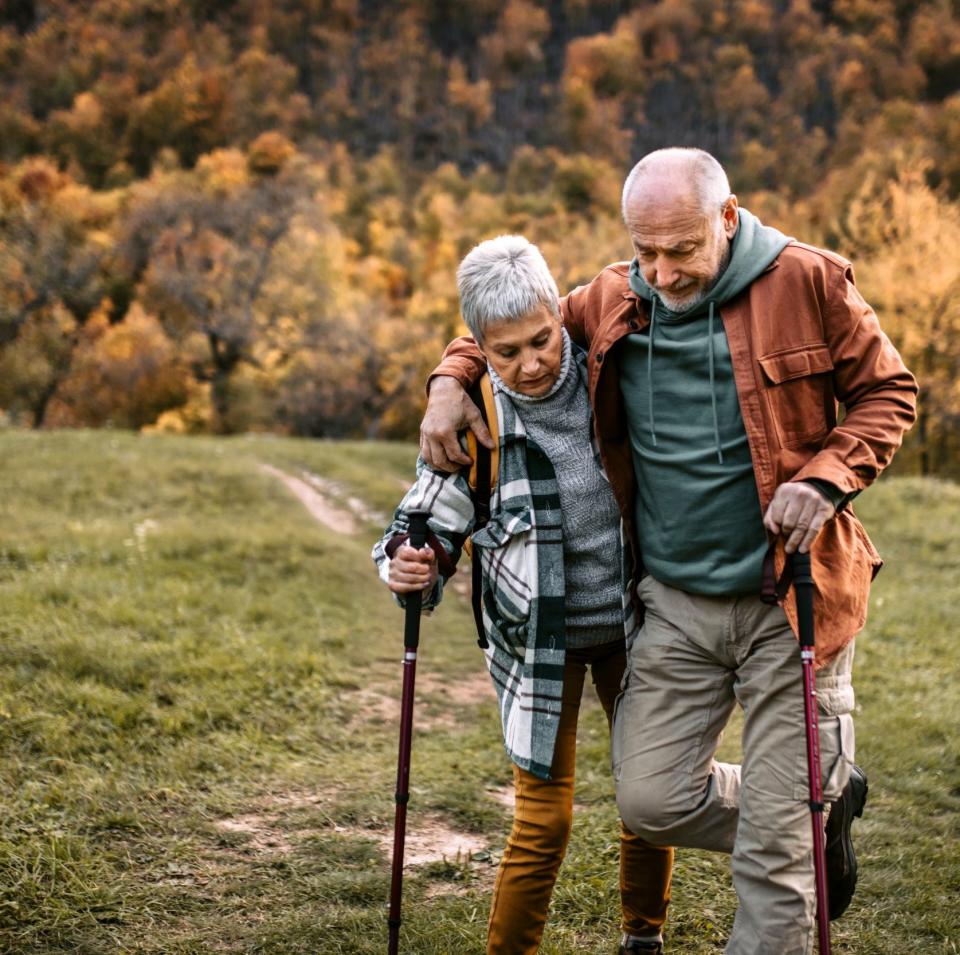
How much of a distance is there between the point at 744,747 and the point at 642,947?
956mm

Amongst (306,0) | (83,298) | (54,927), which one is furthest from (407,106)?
(54,927)

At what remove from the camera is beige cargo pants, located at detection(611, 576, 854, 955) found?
287 centimetres

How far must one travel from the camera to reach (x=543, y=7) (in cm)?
12250

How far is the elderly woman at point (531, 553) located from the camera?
10.1 ft

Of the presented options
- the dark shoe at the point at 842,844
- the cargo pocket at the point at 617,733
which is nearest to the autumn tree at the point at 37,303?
the cargo pocket at the point at 617,733

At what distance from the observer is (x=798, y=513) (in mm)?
2764

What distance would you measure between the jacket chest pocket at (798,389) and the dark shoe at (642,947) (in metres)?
1.76

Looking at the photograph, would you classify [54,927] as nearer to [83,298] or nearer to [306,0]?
[83,298]

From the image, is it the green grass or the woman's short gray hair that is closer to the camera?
the woman's short gray hair

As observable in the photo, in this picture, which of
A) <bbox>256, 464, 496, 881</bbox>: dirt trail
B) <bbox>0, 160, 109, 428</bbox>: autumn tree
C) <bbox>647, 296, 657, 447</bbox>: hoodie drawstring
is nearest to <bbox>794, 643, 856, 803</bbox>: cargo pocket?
<bbox>647, 296, 657, 447</bbox>: hoodie drawstring

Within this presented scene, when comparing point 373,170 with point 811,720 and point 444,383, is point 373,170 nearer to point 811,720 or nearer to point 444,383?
point 444,383

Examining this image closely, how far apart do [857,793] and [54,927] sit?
269cm

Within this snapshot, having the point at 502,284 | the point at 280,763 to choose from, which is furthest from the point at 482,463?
the point at 280,763

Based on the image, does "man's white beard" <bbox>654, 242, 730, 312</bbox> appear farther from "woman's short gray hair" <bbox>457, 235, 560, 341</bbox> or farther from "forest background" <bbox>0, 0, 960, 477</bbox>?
"forest background" <bbox>0, 0, 960, 477</bbox>
